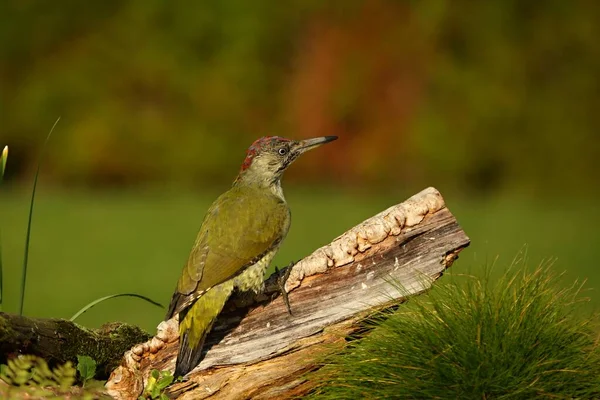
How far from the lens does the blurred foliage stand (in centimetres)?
Result: 1450

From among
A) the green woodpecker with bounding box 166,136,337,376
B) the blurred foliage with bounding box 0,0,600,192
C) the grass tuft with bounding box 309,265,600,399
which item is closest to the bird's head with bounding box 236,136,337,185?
the green woodpecker with bounding box 166,136,337,376

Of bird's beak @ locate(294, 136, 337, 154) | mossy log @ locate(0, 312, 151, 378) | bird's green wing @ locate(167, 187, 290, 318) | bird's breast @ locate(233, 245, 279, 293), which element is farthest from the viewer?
bird's beak @ locate(294, 136, 337, 154)

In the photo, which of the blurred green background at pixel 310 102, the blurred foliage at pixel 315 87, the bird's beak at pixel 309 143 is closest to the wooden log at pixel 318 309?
the bird's beak at pixel 309 143

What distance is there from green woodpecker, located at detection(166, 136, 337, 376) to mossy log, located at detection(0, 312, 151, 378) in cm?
36

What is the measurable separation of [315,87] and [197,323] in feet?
36.6

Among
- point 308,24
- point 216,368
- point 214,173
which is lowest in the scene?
point 216,368

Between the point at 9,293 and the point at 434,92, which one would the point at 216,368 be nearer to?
the point at 9,293

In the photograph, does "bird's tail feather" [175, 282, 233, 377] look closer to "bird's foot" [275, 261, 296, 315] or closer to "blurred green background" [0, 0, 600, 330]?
"bird's foot" [275, 261, 296, 315]

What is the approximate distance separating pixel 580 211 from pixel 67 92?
8.17 m

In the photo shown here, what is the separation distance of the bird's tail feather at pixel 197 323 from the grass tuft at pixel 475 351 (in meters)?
0.52

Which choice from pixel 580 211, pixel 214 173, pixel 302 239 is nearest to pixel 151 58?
pixel 214 173

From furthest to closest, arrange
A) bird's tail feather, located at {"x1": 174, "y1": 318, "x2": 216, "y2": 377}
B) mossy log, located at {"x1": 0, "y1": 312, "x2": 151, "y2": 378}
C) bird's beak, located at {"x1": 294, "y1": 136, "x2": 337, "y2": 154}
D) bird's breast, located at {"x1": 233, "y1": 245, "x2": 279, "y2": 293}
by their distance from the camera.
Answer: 1. bird's beak, located at {"x1": 294, "y1": 136, "x2": 337, "y2": 154}
2. bird's breast, located at {"x1": 233, "y1": 245, "x2": 279, "y2": 293}
3. bird's tail feather, located at {"x1": 174, "y1": 318, "x2": 216, "y2": 377}
4. mossy log, located at {"x1": 0, "y1": 312, "x2": 151, "y2": 378}

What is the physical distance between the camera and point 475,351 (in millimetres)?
3848

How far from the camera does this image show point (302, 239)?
12391 mm
